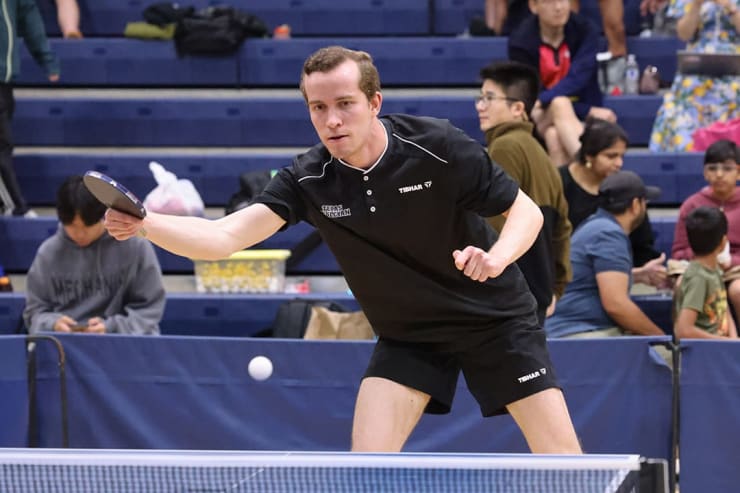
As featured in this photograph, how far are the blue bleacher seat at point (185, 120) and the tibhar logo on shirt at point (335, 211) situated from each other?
5.80m

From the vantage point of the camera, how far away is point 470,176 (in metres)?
4.08

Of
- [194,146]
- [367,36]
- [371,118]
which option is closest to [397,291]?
[371,118]

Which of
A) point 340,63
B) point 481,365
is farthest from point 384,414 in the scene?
point 340,63

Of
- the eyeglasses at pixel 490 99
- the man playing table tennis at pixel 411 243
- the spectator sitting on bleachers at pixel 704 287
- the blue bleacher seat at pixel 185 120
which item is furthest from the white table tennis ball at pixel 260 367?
the blue bleacher seat at pixel 185 120

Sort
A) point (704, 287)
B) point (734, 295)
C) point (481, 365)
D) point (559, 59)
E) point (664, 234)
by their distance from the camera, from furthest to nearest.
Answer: point (559, 59) → point (664, 234) → point (734, 295) → point (704, 287) → point (481, 365)

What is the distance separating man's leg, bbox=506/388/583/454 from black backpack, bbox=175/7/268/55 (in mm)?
6462

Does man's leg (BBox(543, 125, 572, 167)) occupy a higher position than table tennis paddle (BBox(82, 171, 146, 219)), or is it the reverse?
table tennis paddle (BBox(82, 171, 146, 219))

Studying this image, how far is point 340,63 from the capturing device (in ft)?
12.7

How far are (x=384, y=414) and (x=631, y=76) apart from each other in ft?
21.4

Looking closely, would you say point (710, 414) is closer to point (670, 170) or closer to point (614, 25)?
point (670, 170)

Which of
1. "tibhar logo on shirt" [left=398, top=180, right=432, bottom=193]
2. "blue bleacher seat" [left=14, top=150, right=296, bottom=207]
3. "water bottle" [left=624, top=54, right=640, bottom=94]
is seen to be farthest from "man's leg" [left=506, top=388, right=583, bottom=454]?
"water bottle" [left=624, top=54, right=640, bottom=94]

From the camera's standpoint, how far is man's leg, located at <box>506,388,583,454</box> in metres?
4.18

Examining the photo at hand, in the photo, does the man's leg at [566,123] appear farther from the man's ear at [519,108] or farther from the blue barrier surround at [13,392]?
the blue barrier surround at [13,392]

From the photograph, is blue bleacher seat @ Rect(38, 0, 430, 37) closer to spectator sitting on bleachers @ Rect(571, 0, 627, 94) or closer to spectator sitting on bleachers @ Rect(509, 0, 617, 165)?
spectator sitting on bleachers @ Rect(571, 0, 627, 94)
